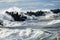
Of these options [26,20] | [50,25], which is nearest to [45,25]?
[50,25]

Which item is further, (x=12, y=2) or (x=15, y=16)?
(x=12, y=2)

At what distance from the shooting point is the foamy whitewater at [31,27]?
9.32m

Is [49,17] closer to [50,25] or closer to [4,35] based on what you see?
[50,25]

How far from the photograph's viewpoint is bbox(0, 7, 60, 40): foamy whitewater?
30.6 feet

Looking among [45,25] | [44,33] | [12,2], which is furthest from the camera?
[12,2]

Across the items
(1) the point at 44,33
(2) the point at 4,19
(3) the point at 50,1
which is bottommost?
(1) the point at 44,33

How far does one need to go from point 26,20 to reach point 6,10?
1.17 m

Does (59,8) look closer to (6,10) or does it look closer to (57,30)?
(57,30)

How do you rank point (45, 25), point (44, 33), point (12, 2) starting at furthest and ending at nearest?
point (12, 2), point (45, 25), point (44, 33)

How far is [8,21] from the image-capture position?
10.3m

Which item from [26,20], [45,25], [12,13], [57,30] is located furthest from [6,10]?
[57,30]

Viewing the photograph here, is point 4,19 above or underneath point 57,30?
above

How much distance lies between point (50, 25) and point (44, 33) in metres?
0.97

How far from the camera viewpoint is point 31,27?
33.1 feet
